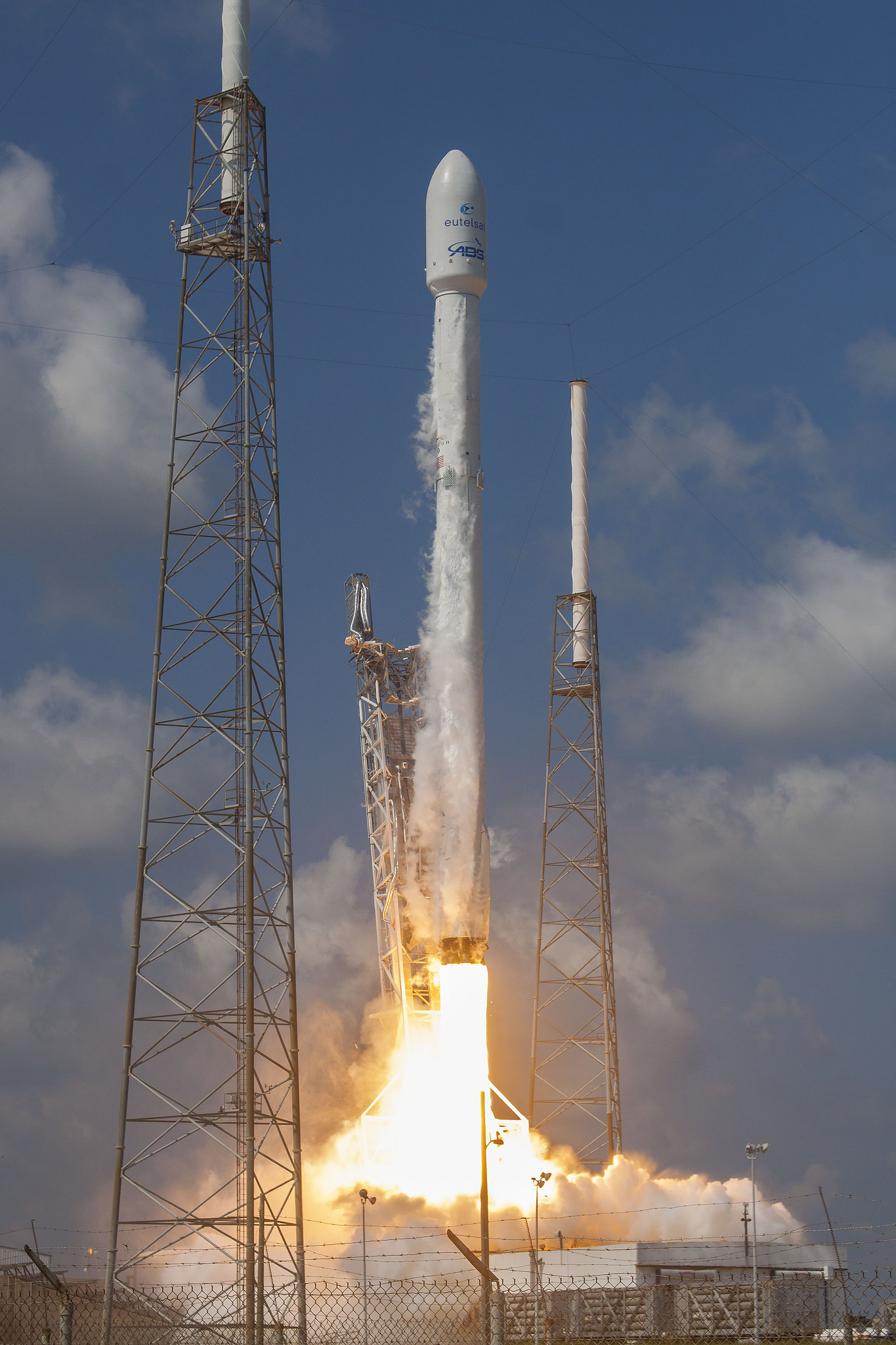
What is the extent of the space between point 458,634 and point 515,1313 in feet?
73.6

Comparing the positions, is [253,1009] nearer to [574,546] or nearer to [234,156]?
[234,156]

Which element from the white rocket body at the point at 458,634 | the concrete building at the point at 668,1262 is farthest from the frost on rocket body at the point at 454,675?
the concrete building at the point at 668,1262

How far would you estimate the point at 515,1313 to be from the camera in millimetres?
36594

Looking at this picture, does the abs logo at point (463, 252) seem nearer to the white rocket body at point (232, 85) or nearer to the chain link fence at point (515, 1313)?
the white rocket body at point (232, 85)

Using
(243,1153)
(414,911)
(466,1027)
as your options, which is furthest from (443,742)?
(243,1153)

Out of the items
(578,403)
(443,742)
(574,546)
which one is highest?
(578,403)

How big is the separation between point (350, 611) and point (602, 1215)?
79.8 feet

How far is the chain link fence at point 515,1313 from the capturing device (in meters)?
35.5

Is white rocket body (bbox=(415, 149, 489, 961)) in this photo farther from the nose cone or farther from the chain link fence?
the chain link fence

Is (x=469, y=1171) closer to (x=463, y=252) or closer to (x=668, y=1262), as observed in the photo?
(x=668, y=1262)

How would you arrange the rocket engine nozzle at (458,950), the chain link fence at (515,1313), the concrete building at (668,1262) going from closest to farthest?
the chain link fence at (515,1313) < the concrete building at (668,1262) < the rocket engine nozzle at (458,950)

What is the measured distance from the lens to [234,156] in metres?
42.5

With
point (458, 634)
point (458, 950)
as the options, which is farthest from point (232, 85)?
point (458, 950)

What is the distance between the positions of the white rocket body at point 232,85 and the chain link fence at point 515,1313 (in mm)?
27334
